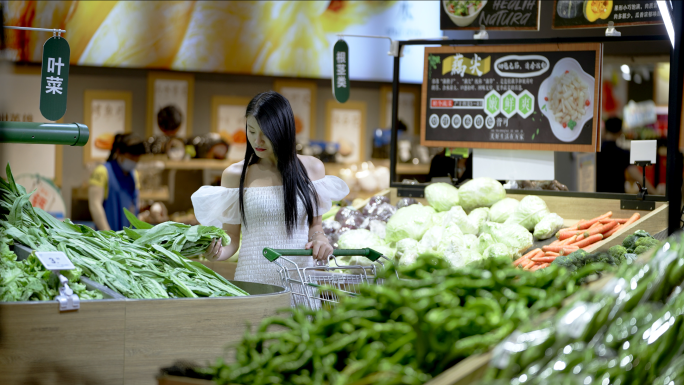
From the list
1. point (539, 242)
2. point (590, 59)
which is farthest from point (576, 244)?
point (590, 59)

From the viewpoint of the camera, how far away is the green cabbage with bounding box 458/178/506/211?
4.29m

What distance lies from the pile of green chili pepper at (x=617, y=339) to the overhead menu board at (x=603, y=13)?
3.36 m

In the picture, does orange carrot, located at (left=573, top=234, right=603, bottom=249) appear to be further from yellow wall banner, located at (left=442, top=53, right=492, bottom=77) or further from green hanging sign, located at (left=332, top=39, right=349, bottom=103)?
green hanging sign, located at (left=332, top=39, right=349, bottom=103)

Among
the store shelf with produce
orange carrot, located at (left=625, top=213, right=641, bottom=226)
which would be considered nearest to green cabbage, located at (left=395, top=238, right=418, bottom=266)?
orange carrot, located at (left=625, top=213, right=641, bottom=226)

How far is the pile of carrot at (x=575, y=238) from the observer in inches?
137

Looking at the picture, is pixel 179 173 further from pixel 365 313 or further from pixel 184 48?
pixel 365 313

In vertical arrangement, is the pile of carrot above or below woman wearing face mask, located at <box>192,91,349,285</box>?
below

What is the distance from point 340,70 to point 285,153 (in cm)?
230

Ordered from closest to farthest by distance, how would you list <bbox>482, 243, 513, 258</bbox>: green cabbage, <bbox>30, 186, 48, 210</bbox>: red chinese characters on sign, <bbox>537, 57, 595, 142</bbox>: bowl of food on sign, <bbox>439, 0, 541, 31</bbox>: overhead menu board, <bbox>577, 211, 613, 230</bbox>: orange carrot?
<bbox>482, 243, 513, 258</bbox>: green cabbage < <bbox>577, 211, 613, 230</bbox>: orange carrot < <bbox>537, 57, 595, 142</bbox>: bowl of food on sign < <bbox>439, 0, 541, 31</bbox>: overhead menu board < <bbox>30, 186, 48, 210</bbox>: red chinese characters on sign

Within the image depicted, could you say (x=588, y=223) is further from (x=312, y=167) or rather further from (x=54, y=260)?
(x=54, y=260)

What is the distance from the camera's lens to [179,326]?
1.99 m

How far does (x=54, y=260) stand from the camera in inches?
77.7

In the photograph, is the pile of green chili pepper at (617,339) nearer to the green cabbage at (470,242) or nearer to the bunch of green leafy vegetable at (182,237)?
the bunch of green leafy vegetable at (182,237)

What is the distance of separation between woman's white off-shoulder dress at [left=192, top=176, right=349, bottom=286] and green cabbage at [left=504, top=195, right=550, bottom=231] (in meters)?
1.34
